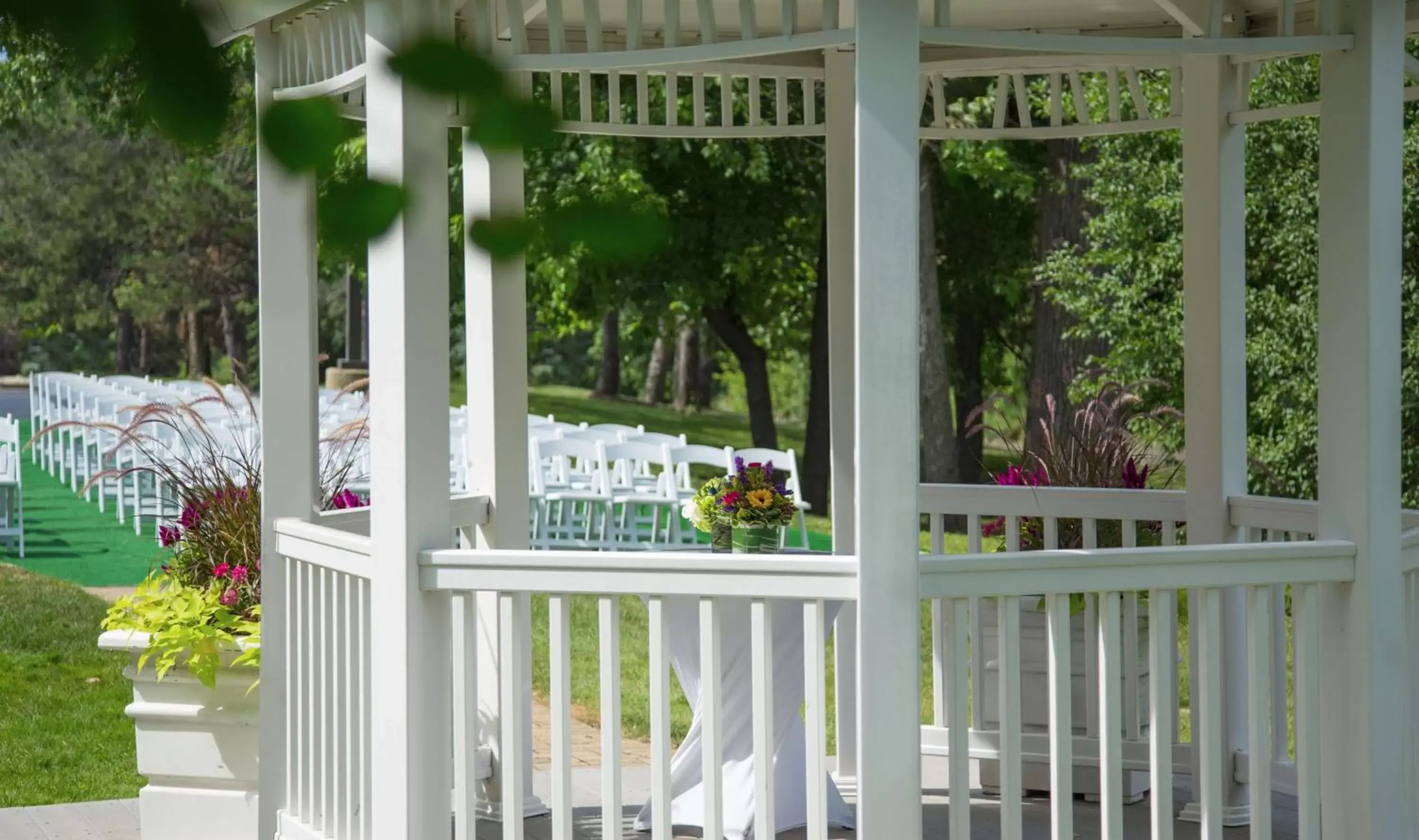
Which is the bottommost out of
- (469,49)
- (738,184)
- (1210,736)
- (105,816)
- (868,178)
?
(105,816)

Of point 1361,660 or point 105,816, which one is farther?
point 105,816

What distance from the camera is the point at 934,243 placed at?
15.7m

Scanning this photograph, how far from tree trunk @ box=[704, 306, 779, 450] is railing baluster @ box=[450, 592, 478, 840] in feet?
45.0

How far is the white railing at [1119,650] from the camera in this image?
3.98m

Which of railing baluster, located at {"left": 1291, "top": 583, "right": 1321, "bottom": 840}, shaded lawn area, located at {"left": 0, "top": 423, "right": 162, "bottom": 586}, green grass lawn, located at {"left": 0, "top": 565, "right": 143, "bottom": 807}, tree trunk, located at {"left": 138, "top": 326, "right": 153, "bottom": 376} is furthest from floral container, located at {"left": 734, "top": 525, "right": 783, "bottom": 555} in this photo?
tree trunk, located at {"left": 138, "top": 326, "right": 153, "bottom": 376}

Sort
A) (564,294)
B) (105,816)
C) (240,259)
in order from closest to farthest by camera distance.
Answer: (105,816), (564,294), (240,259)

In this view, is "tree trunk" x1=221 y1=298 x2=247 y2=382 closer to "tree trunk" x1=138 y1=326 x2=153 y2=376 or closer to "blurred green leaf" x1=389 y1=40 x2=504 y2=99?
"tree trunk" x1=138 y1=326 x2=153 y2=376

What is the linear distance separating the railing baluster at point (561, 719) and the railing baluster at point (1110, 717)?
4.37 ft

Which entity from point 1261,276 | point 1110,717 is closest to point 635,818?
point 1110,717

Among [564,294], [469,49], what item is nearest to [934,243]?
[564,294]

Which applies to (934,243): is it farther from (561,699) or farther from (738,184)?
(561,699)

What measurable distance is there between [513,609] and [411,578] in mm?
286

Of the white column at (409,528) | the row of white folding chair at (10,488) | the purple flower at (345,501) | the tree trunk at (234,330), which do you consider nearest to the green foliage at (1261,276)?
the purple flower at (345,501)

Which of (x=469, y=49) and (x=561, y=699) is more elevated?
(x=469, y=49)
